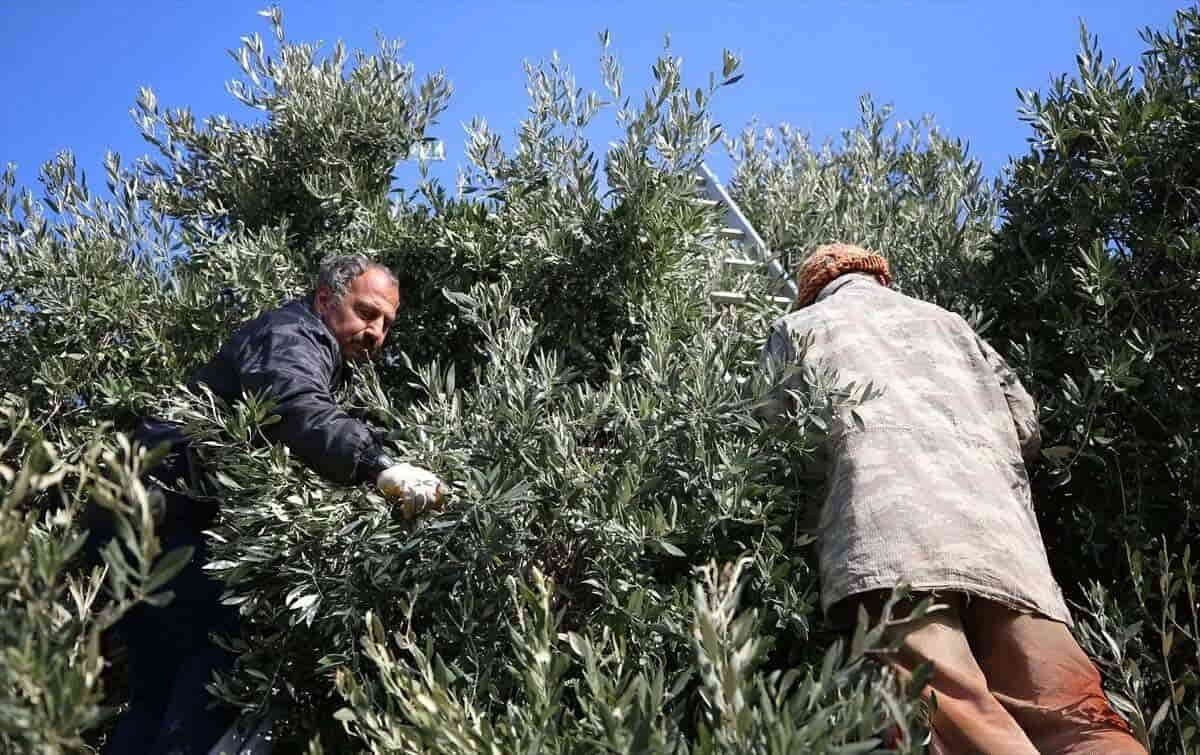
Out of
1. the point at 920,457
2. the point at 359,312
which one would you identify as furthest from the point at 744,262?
the point at 920,457

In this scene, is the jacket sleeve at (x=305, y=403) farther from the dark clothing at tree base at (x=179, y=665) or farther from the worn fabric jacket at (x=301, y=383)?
the dark clothing at tree base at (x=179, y=665)

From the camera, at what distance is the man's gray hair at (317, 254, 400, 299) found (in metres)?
4.81

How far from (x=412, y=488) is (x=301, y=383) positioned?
2.37 ft

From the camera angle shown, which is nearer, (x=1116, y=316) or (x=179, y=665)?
(x=179, y=665)

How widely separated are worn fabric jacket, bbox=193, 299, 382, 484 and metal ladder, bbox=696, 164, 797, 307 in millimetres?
2017

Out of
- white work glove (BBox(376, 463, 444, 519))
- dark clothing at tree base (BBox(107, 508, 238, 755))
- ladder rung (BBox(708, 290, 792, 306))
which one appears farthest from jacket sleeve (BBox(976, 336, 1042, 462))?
dark clothing at tree base (BBox(107, 508, 238, 755))

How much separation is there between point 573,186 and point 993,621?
303cm

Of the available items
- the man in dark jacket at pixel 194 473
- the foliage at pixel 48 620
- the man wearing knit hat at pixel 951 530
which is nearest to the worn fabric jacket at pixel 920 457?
the man wearing knit hat at pixel 951 530

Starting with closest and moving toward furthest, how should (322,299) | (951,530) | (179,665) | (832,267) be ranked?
1. (951,530)
2. (179,665)
3. (832,267)
4. (322,299)

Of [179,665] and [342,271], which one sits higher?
[342,271]

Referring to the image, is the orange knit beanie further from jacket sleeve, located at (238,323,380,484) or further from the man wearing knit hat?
jacket sleeve, located at (238,323,380,484)

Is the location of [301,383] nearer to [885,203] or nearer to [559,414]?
[559,414]

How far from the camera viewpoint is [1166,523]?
15.3 ft

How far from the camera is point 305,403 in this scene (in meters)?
3.99
